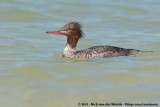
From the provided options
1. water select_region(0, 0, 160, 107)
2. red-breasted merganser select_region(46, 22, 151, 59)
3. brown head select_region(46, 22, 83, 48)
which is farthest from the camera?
brown head select_region(46, 22, 83, 48)

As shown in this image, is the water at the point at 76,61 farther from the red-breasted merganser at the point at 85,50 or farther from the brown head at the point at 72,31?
the brown head at the point at 72,31

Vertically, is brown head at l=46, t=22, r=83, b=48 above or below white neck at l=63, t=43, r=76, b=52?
above

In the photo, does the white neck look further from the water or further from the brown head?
the water

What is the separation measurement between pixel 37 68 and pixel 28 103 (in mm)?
2110

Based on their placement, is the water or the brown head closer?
the water

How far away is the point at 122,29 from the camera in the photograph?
1661 cm

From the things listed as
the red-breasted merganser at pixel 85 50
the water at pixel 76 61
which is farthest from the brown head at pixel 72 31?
the water at pixel 76 61

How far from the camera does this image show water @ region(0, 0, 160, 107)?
9133 mm

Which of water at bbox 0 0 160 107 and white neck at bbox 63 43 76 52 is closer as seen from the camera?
water at bbox 0 0 160 107

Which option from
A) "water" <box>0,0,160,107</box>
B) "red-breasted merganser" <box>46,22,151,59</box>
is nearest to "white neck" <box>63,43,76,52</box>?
"red-breasted merganser" <box>46,22,151,59</box>

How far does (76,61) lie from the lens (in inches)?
475

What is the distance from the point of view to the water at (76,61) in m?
9.13

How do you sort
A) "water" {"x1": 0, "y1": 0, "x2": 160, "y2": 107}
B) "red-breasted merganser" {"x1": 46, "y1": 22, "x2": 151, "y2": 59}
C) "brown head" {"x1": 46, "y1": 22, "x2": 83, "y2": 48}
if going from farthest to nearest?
"brown head" {"x1": 46, "y1": 22, "x2": 83, "y2": 48} → "red-breasted merganser" {"x1": 46, "y1": 22, "x2": 151, "y2": 59} → "water" {"x1": 0, "y1": 0, "x2": 160, "y2": 107}

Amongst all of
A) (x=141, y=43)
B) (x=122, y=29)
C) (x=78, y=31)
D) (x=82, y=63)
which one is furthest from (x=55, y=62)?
(x=122, y=29)
